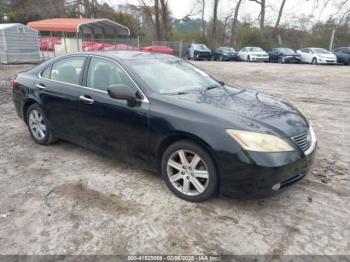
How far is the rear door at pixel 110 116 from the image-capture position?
355 centimetres

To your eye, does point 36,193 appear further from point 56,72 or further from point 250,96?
point 250,96

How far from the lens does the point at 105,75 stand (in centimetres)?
396

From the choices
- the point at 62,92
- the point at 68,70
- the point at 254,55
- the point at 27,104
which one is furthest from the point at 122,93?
the point at 254,55

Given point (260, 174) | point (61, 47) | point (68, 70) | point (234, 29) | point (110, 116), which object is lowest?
point (260, 174)

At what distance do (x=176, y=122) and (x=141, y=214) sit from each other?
98 centimetres

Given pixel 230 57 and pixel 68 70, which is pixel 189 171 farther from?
pixel 230 57

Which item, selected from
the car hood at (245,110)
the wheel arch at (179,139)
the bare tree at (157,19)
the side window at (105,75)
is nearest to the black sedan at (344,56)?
the bare tree at (157,19)

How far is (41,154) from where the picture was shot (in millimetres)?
4656

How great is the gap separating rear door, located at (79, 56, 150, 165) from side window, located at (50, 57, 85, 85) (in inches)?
8.6

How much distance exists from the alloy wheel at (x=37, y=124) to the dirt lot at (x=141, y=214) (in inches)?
18.3

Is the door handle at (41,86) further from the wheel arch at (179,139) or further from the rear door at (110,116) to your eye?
the wheel arch at (179,139)

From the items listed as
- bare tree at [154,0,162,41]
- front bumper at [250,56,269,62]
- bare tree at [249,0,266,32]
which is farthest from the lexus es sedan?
bare tree at [249,0,266,32]

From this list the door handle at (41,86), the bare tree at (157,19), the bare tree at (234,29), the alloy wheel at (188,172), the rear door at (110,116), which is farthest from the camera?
the bare tree at (234,29)

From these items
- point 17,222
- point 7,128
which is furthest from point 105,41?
point 17,222
